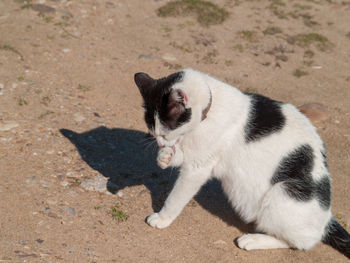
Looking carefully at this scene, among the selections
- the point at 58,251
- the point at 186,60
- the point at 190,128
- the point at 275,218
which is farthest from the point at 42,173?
the point at 186,60

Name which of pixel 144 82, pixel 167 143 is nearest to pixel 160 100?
pixel 144 82

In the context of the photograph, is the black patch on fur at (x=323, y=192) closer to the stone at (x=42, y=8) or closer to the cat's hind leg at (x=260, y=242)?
the cat's hind leg at (x=260, y=242)

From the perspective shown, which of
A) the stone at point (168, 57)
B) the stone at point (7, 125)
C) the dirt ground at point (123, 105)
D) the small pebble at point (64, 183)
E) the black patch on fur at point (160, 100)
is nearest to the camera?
the black patch on fur at point (160, 100)

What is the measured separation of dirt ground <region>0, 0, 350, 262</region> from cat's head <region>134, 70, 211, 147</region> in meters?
1.17

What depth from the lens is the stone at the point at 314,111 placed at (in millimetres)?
6336

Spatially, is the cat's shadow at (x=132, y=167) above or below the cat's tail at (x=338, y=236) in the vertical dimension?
below

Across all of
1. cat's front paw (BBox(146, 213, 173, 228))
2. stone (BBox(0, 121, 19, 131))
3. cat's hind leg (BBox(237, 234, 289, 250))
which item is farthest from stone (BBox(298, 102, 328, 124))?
stone (BBox(0, 121, 19, 131))

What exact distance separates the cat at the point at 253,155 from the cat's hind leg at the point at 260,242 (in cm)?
9

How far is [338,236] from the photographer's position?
3.74 m

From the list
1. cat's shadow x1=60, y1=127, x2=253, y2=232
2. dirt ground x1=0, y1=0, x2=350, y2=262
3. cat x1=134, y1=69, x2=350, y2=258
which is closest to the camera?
cat x1=134, y1=69, x2=350, y2=258

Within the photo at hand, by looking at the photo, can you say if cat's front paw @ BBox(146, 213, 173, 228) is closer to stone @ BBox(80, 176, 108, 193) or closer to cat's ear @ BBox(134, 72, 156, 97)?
stone @ BBox(80, 176, 108, 193)

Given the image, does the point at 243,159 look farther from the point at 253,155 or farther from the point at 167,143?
the point at 167,143

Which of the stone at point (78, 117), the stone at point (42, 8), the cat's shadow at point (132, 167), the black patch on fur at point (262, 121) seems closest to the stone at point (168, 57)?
the cat's shadow at point (132, 167)

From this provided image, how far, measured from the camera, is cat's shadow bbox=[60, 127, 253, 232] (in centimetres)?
444
